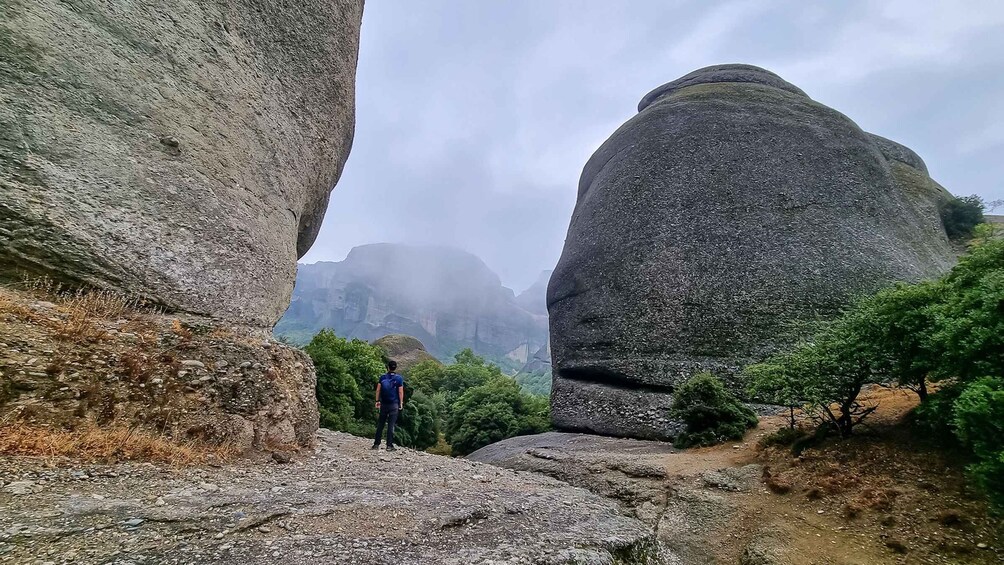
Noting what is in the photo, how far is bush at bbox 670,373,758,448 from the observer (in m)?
11.7

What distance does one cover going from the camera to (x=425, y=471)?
8.22 m

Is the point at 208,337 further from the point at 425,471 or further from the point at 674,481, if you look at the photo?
the point at 674,481

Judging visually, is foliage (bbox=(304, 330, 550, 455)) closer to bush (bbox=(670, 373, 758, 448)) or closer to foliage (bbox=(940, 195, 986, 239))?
bush (bbox=(670, 373, 758, 448))

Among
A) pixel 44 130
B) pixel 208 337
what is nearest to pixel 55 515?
pixel 208 337

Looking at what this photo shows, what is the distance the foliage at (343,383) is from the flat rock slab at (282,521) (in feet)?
43.1

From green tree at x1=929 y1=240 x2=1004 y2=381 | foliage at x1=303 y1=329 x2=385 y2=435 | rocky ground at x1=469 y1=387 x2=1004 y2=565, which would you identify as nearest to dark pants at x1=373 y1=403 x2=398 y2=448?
rocky ground at x1=469 y1=387 x2=1004 y2=565

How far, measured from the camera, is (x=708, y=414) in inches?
480

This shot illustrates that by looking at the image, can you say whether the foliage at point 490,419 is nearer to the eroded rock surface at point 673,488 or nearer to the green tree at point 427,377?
the eroded rock surface at point 673,488

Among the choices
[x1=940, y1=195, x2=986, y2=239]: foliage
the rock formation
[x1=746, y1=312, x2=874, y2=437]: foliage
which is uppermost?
[x1=940, y1=195, x2=986, y2=239]: foliage

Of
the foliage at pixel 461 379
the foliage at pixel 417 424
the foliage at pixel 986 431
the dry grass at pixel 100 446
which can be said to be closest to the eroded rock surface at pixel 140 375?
the dry grass at pixel 100 446

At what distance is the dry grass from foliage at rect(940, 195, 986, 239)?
34.4 meters

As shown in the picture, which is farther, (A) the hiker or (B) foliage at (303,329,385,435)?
(B) foliage at (303,329,385,435)

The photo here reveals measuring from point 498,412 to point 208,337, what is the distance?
1707 centimetres

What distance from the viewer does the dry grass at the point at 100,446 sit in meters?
4.35
